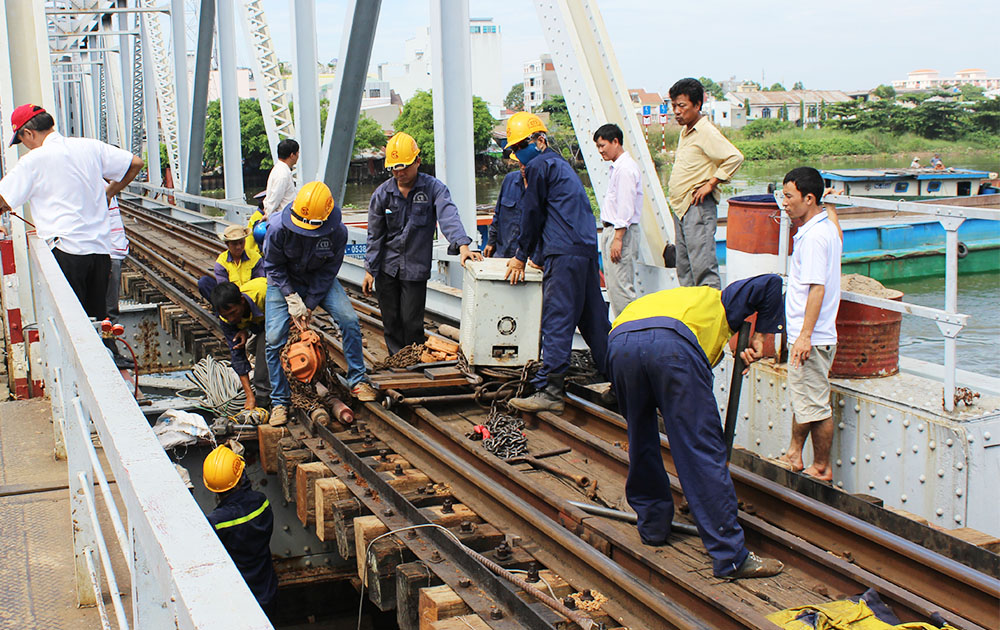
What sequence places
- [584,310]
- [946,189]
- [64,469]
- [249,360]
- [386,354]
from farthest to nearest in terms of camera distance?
[946,189]
[386,354]
[249,360]
[584,310]
[64,469]

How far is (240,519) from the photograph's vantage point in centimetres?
517

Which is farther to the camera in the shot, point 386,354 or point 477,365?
point 386,354

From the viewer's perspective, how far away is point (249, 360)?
7.54m

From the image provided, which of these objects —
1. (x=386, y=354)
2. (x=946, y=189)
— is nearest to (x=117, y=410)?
(x=386, y=354)

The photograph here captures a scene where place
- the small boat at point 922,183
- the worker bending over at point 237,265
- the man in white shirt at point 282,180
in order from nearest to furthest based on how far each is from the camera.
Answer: the worker bending over at point 237,265 → the man in white shirt at point 282,180 → the small boat at point 922,183

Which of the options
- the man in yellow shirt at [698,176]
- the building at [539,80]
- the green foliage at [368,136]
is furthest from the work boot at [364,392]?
the building at [539,80]

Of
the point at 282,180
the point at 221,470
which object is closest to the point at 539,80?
the point at 282,180

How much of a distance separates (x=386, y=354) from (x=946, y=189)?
34.9 metres

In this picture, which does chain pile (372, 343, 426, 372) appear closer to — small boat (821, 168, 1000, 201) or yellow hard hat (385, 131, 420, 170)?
yellow hard hat (385, 131, 420, 170)

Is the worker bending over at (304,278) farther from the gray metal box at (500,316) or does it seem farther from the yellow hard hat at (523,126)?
the yellow hard hat at (523,126)

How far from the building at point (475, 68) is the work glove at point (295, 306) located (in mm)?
85771

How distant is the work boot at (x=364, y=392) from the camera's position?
665 cm

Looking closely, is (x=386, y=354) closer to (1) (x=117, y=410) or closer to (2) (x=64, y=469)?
(2) (x=64, y=469)

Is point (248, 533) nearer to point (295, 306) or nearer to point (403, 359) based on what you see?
point (295, 306)
